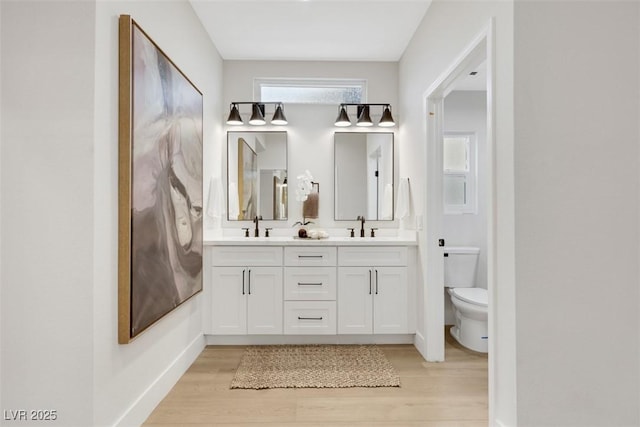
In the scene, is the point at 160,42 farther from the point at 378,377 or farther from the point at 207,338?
the point at 378,377

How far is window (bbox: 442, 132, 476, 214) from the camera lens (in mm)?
3408

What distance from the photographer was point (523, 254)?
140 centimetres

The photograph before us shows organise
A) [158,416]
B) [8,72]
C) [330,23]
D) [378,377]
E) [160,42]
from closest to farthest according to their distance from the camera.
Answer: [8,72]
[158,416]
[160,42]
[378,377]
[330,23]

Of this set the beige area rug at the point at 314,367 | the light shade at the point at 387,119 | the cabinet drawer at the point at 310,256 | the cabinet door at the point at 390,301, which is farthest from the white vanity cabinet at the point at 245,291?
the light shade at the point at 387,119

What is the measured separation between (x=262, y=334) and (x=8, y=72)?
2.25 metres

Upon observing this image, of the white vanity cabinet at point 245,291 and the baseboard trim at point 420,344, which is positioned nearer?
the baseboard trim at point 420,344

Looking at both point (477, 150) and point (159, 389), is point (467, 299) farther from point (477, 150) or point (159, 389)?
point (159, 389)

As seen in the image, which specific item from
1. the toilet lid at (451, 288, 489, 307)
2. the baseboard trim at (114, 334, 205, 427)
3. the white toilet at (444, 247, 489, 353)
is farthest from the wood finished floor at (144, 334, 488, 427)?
the toilet lid at (451, 288, 489, 307)

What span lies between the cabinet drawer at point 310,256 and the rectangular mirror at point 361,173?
64cm

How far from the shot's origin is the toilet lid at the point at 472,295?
267 centimetres

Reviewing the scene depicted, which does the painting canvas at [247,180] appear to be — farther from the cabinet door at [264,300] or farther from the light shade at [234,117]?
the cabinet door at [264,300]

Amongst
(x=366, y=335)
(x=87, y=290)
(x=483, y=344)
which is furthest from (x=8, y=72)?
(x=483, y=344)

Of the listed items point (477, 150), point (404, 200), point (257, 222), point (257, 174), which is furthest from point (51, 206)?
point (477, 150)

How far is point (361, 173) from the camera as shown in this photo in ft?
11.0
